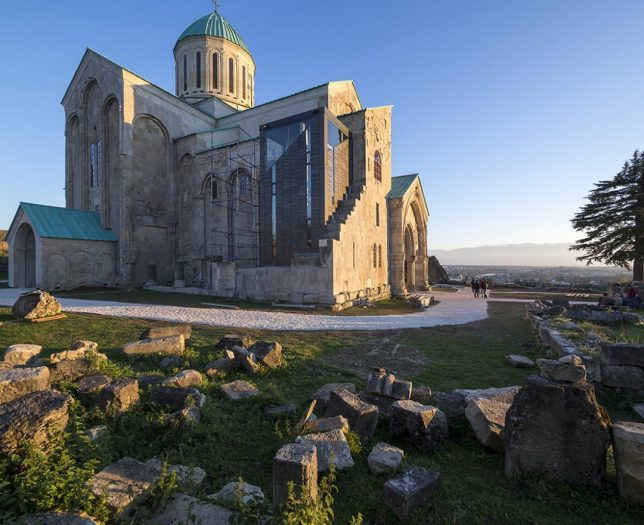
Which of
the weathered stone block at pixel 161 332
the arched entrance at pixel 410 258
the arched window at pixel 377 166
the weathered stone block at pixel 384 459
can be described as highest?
the arched window at pixel 377 166

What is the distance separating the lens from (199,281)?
2370 cm

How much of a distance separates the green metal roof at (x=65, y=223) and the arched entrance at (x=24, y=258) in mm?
1361

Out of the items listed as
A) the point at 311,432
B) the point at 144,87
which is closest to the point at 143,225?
the point at 144,87

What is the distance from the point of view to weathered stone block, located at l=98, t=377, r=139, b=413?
405 cm

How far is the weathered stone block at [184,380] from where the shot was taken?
4.77m

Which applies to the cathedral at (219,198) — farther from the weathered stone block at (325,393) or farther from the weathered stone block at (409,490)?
the weathered stone block at (409,490)

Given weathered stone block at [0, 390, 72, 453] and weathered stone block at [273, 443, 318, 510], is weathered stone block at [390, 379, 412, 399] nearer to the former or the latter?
weathered stone block at [273, 443, 318, 510]

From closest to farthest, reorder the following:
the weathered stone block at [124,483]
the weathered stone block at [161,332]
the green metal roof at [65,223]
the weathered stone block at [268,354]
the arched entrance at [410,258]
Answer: the weathered stone block at [124,483] → the weathered stone block at [268,354] → the weathered stone block at [161,332] → the green metal roof at [65,223] → the arched entrance at [410,258]

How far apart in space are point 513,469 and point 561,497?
397mm

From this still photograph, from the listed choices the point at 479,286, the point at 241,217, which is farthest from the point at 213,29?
the point at 479,286

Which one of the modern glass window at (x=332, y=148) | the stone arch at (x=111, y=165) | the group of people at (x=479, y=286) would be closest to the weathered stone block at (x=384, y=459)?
the modern glass window at (x=332, y=148)

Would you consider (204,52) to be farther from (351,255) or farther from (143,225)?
(351,255)

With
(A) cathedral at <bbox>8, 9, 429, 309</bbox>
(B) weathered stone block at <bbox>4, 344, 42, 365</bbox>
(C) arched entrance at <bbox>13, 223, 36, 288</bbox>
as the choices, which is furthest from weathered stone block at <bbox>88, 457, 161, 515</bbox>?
(C) arched entrance at <bbox>13, 223, 36, 288</bbox>

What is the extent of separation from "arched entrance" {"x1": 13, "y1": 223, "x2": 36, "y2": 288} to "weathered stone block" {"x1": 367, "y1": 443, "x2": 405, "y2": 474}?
90.1 ft
